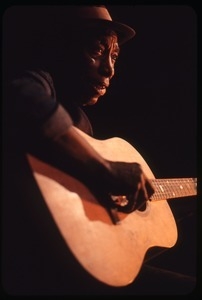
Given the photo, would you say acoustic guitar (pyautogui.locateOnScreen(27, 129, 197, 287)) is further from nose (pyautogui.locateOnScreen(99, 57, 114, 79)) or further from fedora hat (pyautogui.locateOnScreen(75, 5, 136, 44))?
fedora hat (pyautogui.locateOnScreen(75, 5, 136, 44))

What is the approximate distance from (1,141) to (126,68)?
1.12 m

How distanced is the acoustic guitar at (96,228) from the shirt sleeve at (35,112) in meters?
0.09

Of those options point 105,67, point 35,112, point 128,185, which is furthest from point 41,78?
point 128,185

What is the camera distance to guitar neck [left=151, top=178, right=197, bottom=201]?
1354 mm

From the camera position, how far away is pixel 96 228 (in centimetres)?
100

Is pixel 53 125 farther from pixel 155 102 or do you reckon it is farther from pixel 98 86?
pixel 155 102

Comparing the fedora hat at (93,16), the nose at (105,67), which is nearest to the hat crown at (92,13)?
the fedora hat at (93,16)

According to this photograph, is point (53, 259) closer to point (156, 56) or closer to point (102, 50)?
point (102, 50)

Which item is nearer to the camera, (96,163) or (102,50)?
(96,163)

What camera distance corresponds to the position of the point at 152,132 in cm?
201

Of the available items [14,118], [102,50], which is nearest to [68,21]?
[102,50]

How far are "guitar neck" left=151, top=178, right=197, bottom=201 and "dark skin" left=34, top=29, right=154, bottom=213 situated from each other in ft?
0.47

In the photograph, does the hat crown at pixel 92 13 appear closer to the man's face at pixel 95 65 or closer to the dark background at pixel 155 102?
the man's face at pixel 95 65

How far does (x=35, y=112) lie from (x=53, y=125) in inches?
2.3
